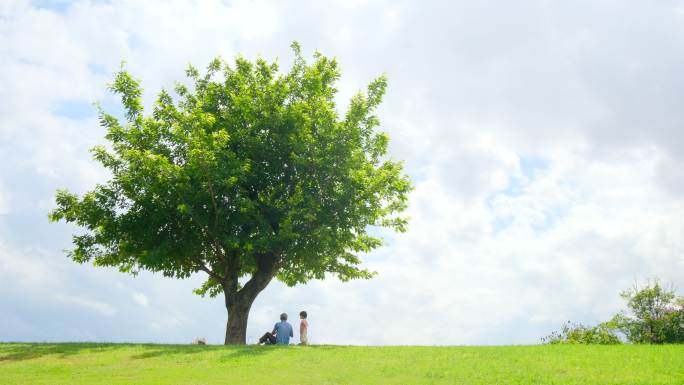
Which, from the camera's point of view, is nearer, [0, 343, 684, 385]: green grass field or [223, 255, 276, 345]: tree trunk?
[0, 343, 684, 385]: green grass field

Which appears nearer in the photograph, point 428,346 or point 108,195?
point 428,346

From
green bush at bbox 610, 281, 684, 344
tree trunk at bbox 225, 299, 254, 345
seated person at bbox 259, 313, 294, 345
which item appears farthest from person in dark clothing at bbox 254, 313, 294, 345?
green bush at bbox 610, 281, 684, 344

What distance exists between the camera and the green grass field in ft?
62.5

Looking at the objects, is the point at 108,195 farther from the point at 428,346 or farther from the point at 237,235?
the point at 428,346

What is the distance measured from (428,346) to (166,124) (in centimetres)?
1770

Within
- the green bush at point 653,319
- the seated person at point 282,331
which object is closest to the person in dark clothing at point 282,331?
the seated person at point 282,331

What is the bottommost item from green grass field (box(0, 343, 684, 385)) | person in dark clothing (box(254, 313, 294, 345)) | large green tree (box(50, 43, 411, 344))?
green grass field (box(0, 343, 684, 385))

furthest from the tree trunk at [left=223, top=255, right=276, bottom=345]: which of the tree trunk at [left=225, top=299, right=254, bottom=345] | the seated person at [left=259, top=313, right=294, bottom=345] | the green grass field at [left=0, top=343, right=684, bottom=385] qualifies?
the green grass field at [left=0, top=343, right=684, bottom=385]

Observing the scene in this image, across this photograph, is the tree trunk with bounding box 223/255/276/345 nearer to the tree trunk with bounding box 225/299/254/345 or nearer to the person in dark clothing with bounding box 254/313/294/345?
the tree trunk with bounding box 225/299/254/345

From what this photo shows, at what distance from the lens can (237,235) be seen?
109 ft

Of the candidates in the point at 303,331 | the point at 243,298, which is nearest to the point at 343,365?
the point at 303,331

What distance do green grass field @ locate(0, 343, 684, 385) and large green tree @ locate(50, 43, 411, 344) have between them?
7227 millimetres

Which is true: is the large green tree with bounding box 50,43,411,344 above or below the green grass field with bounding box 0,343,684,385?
above

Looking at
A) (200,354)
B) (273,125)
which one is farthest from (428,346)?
(273,125)
